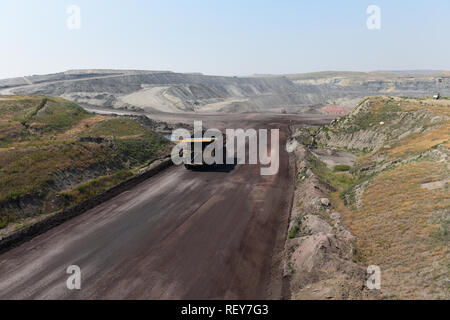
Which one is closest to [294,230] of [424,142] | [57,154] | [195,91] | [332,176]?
[332,176]

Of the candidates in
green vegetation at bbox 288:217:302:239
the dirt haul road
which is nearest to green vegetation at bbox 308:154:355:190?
the dirt haul road

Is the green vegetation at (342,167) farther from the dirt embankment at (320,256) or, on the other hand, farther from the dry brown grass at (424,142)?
the dirt embankment at (320,256)

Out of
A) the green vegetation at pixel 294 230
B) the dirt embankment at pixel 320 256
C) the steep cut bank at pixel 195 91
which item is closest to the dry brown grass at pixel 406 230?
the dirt embankment at pixel 320 256

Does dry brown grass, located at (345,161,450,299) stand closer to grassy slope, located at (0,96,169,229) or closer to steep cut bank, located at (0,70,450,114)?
grassy slope, located at (0,96,169,229)

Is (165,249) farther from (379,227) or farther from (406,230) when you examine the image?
(406,230)
